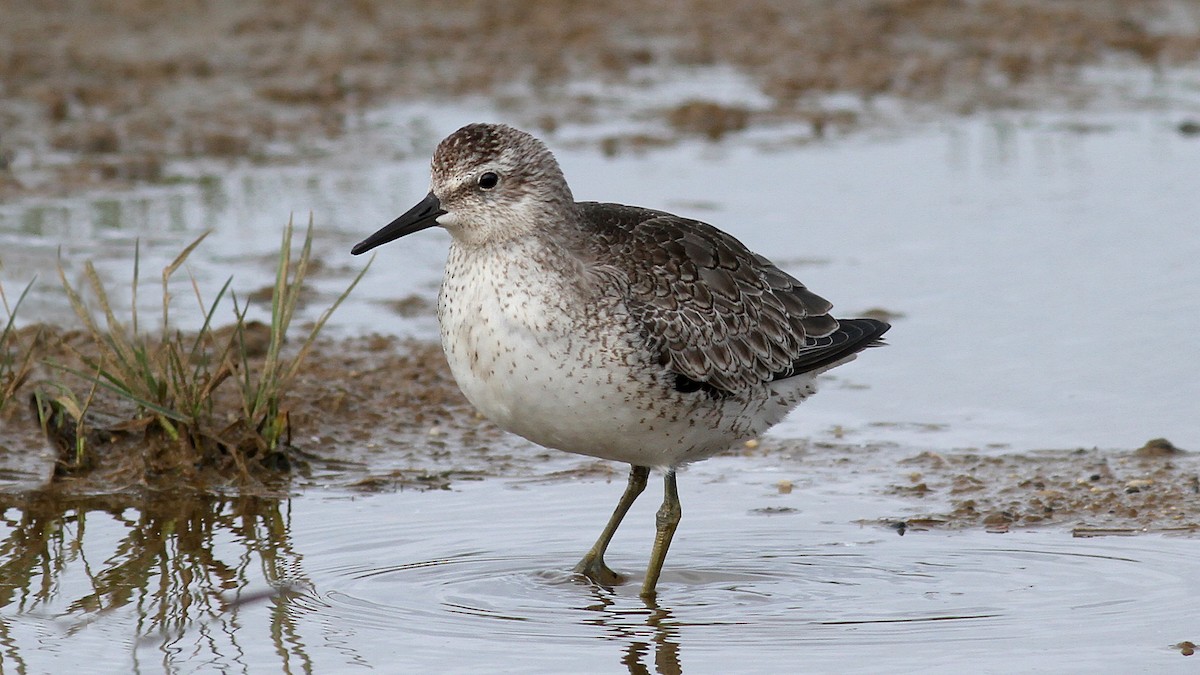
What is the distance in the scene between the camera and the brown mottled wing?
260 inches

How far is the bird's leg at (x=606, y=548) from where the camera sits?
6699mm

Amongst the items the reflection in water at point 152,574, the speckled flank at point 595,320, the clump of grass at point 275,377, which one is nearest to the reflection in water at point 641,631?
the speckled flank at point 595,320

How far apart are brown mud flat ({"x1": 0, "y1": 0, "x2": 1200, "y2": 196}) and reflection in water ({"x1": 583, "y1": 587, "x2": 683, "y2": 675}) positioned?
6.59 metres

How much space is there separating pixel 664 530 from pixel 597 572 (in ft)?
0.97

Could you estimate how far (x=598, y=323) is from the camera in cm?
631

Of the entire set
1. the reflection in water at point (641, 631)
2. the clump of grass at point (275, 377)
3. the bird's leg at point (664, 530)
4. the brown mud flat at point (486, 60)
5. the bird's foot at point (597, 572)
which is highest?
the brown mud flat at point (486, 60)

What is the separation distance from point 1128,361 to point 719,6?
793 centimetres

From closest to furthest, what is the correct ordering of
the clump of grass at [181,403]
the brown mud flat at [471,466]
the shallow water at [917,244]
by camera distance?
1. the brown mud flat at [471,466]
2. the clump of grass at [181,403]
3. the shallow water at [917,244]

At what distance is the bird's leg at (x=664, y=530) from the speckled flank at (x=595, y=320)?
141 millimetres

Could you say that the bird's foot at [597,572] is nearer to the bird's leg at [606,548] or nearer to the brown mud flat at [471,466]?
the bird's leg at [606,548]

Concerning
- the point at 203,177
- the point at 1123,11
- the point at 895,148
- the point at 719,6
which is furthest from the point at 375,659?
the point at 1123,11

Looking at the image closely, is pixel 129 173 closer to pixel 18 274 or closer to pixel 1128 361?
pixel 18 274

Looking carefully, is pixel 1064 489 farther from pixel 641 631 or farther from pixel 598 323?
pixel 598 323

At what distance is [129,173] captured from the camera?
1208 centimetres
